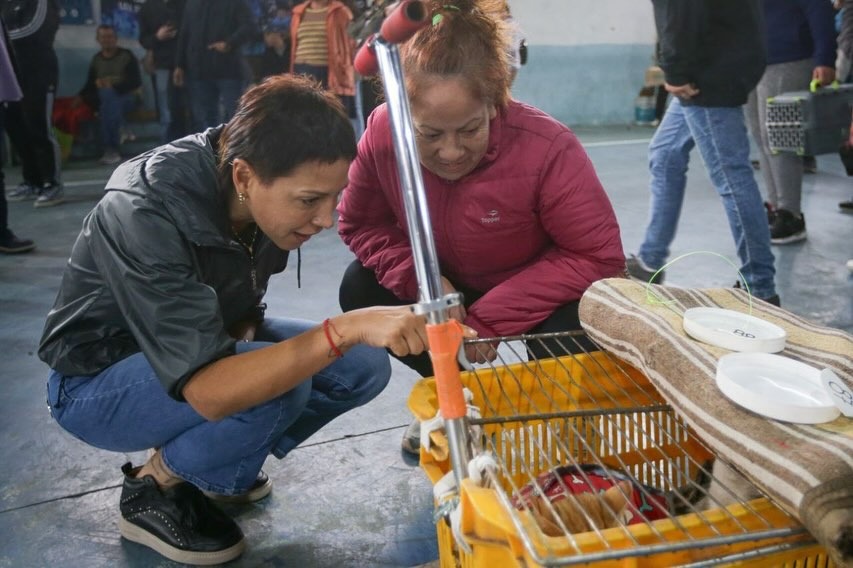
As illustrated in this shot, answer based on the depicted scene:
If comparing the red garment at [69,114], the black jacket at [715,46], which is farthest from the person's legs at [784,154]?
the red garment at [69,114]

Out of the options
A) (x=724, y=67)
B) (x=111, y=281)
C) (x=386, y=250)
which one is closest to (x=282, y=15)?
(x=724, y=67)

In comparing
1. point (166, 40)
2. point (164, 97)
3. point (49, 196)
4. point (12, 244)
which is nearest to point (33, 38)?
point (49, 196)

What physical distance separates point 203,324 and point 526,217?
2.27 feet

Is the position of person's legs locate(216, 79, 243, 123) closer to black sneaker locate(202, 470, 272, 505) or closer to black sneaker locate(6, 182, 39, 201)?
black sneaker locate(6, 182, 39, 201)

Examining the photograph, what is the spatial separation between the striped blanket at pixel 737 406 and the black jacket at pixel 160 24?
5.82 meters

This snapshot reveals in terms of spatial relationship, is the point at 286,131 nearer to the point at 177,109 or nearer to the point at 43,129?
the point at 43,129

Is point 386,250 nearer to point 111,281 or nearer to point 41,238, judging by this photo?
point 111,281

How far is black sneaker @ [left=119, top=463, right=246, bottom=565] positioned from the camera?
1.46m

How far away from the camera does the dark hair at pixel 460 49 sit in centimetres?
137

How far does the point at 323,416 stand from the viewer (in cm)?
162

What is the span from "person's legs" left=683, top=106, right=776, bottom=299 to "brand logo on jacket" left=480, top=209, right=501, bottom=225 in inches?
51.0

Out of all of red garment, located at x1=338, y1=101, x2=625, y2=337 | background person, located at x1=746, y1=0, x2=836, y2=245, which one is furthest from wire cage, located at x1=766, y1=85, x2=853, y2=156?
red garment, located at x1=338, y1=101, x2=625, y2=337

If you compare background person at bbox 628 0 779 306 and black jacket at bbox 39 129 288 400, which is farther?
background person at bbox 628 0 779 306

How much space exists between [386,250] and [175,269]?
1.98 feet
